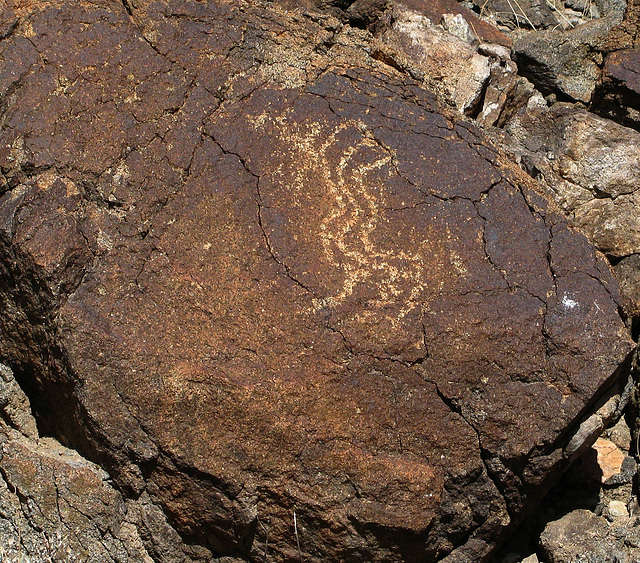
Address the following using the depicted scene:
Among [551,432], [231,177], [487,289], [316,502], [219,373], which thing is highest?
[231,177]

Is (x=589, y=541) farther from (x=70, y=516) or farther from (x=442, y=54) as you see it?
(x=442, y=54)

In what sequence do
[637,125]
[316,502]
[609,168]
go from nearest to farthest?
[316,502] < [609,168] < [637,125]

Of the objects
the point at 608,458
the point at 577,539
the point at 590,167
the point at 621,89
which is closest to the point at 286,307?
the point at 577,539

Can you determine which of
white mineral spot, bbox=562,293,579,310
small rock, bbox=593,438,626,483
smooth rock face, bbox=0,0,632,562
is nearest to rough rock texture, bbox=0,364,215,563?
smooth rock face, bbox=0,0,632,562

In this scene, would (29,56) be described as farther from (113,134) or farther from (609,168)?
(609,168)

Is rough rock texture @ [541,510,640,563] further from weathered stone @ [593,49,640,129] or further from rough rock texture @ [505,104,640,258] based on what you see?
weathered stone @ [593,49,640,129]

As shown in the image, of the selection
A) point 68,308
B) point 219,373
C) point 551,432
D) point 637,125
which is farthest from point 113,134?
point 637,125

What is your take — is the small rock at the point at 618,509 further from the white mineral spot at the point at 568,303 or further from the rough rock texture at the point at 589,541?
the white mineral spot at the point at 568,303
